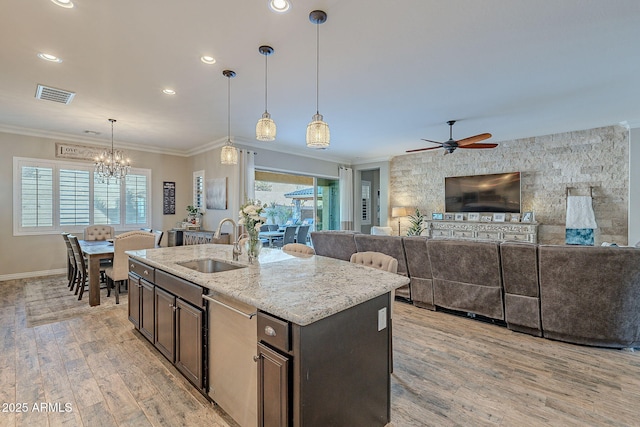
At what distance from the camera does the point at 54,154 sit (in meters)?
5.70

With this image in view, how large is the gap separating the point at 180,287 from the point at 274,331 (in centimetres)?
114

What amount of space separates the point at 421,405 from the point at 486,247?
6.21 feet

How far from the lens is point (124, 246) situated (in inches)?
158

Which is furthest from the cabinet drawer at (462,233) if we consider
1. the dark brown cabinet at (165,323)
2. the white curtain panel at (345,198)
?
the dark brown cabinet at (165,323)

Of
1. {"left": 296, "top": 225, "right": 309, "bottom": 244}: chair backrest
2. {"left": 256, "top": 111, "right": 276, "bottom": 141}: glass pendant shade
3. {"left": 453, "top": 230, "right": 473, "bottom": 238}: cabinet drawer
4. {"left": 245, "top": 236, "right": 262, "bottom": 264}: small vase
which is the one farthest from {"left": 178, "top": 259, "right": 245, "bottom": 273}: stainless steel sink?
{"left": 453, "top": 230, "right": 473, "bottom": 238}: cabinet drawer

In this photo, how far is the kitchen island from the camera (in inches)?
52.7

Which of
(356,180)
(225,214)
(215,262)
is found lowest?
(215,262)

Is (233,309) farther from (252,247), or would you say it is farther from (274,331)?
(252,247)

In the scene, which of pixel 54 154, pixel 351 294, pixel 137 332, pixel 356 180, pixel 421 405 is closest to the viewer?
pixel 351 294

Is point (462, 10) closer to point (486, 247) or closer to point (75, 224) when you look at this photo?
point (486, 247)

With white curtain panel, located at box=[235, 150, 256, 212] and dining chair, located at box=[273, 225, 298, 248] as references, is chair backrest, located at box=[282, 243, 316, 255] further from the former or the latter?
dining chair, located at box=[273, 225, 298, 248]

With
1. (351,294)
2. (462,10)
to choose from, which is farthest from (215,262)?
(462,10)

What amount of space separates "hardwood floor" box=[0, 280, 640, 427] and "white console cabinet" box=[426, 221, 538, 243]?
3.08 m

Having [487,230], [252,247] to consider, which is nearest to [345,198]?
[487,230]
